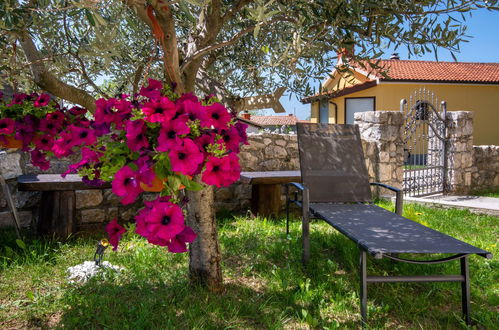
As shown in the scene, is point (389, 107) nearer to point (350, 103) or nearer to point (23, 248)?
point (350, 103)

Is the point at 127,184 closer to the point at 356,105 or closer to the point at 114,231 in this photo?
the point at 114,231

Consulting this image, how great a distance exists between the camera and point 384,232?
9.31ft

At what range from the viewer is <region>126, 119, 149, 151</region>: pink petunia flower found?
1632mm

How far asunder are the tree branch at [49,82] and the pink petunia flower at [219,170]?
1306 millimetres

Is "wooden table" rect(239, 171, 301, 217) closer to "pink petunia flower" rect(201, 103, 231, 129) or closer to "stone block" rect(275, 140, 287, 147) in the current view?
"stone block" rect(275, 140, 287, 147)

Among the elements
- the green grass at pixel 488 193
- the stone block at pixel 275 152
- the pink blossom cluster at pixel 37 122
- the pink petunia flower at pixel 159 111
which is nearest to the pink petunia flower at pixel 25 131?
the pink blossom cluster at pixel 37 122

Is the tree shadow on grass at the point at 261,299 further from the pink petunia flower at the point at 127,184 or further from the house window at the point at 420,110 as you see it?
the house window at the point at 420,110

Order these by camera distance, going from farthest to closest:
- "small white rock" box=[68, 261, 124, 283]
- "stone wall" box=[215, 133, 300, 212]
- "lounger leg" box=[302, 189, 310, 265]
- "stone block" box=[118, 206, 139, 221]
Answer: "stone wall" box=[215, 133, 300, 212] < "stone block" box=[118, 206, 139, 221] < "lounger leg" box=[302, 189, 310, 265] < "small white rock" box=[68, 261, 124, 283]

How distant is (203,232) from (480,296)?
2.31 meters

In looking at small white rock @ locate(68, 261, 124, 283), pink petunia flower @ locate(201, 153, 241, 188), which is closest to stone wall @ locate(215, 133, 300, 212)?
small white rock @ locate(68, 261, 124, 283)

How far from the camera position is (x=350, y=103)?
1719cm

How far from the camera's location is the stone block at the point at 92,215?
4.65 meters

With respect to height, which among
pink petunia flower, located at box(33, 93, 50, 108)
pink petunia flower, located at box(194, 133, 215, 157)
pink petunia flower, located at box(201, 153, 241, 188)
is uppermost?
pink petunia flower, located at box(33, 93, 50, 108)

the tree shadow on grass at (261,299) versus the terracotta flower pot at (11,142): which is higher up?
the terracotta flower pot at (11,142)
